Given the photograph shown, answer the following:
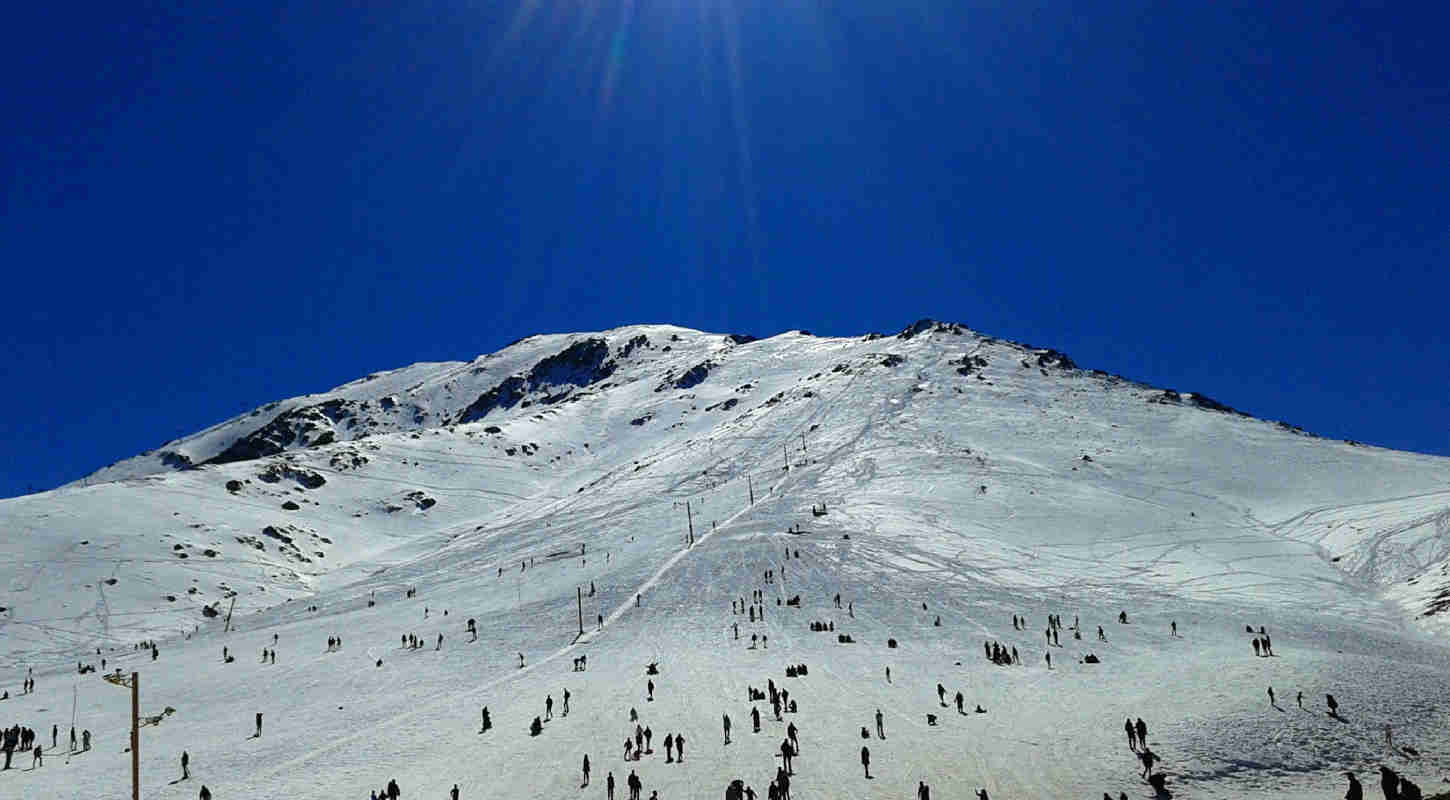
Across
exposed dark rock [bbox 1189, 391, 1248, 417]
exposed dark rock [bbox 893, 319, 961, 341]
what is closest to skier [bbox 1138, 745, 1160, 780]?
exposed dark rock [bbox 1189, 391, 1248, 417]

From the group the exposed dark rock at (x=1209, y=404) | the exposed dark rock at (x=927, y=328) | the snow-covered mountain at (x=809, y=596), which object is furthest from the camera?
the exposed dark rock at (x=927, y=328)

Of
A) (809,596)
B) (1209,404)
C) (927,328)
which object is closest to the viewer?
(809,596)

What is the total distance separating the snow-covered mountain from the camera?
107ft

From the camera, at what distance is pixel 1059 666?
145ft

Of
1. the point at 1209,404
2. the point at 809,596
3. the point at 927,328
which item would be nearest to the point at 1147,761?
the point at 809,596

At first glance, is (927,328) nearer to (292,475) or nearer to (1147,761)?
(292,475)

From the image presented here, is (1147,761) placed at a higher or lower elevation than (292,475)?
lower

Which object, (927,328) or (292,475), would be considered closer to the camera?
(292,475)

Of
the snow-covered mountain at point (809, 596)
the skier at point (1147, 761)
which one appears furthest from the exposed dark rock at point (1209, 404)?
the skier at point (1147, 761)

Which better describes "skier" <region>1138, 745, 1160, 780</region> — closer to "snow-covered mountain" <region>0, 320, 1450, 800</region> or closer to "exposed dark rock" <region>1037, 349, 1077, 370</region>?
"snow-covered mountain" <region>0, 320, 1450, 800</region>

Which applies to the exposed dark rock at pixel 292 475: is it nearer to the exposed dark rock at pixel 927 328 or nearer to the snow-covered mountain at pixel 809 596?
the snow-covered mountain at pixel 809 596

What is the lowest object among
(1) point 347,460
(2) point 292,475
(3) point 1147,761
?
(3) point 1147,761

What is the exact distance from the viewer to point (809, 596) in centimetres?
6166

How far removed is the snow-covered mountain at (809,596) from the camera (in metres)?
32.7
